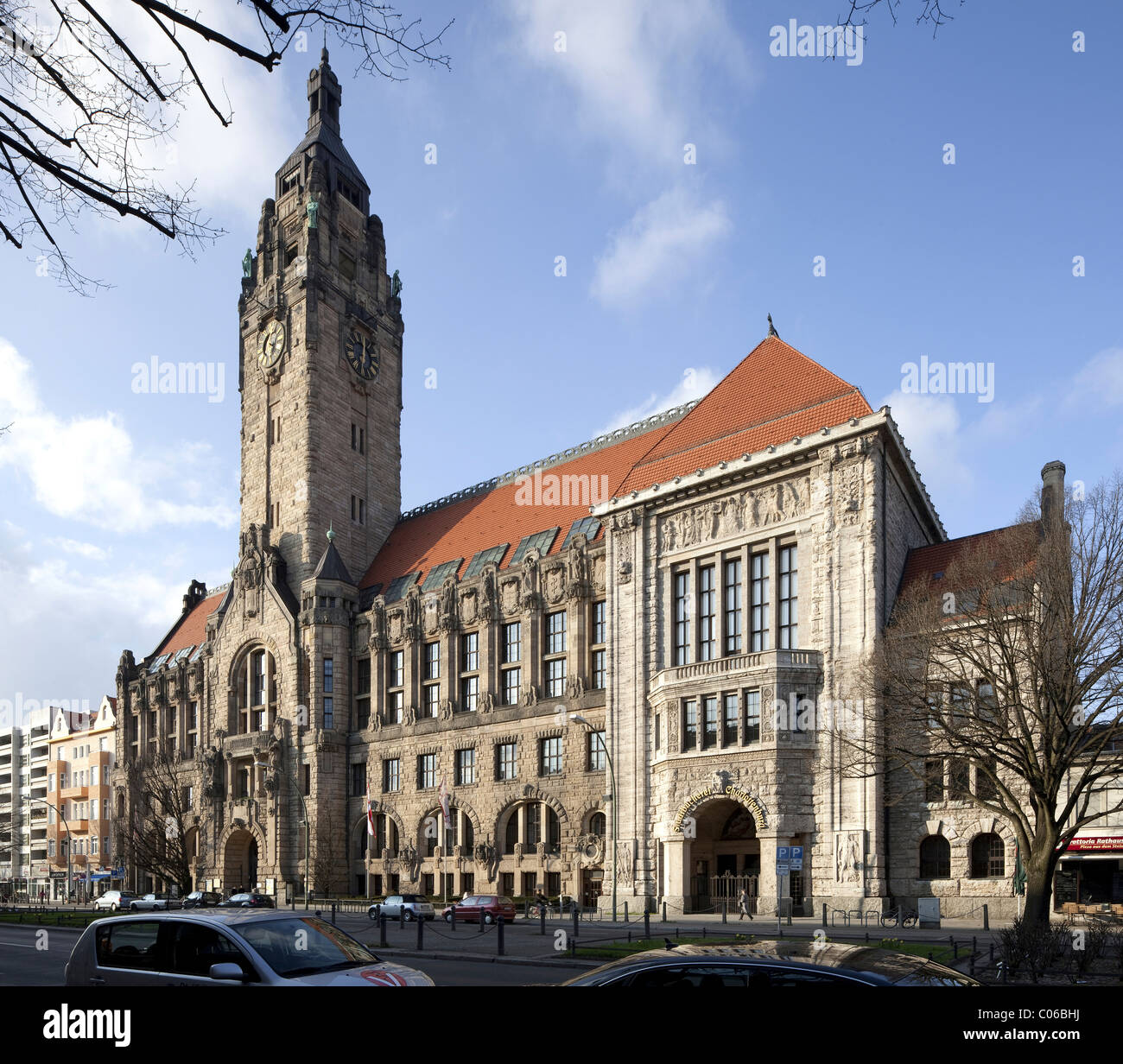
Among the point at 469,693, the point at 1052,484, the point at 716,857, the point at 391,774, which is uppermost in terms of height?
the point at 1052,484

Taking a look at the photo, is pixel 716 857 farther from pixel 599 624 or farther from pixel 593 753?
pixel 599 624

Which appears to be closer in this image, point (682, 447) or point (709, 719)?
point (709, 719)

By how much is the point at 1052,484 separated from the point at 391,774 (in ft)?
124

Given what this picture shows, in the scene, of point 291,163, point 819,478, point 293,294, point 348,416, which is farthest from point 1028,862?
point 291,163

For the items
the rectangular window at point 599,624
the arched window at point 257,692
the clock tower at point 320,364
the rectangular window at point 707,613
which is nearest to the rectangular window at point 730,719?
the rectangular window at point 707,613

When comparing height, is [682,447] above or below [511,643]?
above

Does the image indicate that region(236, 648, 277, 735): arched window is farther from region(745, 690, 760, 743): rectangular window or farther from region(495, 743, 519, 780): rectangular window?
region(745, 690, 760, 743): rectangular window

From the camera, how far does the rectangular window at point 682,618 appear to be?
45.1 meters

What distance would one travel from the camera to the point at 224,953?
31.7 ft

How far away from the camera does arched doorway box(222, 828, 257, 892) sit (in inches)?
2566

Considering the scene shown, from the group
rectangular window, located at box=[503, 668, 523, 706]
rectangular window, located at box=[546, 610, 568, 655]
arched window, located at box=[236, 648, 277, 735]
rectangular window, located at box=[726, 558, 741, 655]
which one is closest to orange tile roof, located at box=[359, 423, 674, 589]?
rectangular window, located at box=[546, 610, 568, 655]

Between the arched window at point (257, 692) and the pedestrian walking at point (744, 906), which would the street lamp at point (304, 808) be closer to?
the arched window at point (257, 692)

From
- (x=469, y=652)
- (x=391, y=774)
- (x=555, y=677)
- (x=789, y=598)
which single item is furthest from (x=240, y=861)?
(x=789, y=598)
